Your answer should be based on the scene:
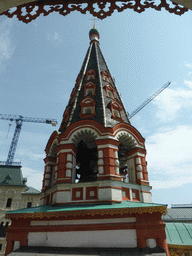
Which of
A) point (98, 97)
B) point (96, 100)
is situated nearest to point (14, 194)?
point (96, 100)

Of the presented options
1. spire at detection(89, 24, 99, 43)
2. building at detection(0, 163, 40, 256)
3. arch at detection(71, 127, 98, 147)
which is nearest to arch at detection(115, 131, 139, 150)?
arch at detection(71, 127, 98, 147)

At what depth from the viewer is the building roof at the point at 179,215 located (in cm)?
3301

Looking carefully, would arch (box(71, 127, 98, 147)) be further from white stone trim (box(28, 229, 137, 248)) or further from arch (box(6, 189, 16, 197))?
arch (box(6, 189, 16, 197))

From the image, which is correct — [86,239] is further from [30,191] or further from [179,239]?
[30,191]

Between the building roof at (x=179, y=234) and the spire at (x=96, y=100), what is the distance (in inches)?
306

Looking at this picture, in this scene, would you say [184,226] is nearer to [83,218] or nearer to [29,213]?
[83,218]

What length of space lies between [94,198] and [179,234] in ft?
19.4


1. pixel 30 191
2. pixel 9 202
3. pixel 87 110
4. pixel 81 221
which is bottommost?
pixel 81 221

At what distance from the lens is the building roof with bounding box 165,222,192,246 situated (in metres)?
10.9

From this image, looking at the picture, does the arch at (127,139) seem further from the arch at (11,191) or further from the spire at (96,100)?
the arch at (11,191)

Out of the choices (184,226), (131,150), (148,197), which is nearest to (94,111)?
(131,150)

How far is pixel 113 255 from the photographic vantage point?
798 centimetres

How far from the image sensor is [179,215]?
1385 inches

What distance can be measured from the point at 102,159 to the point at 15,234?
6144 millimetres
